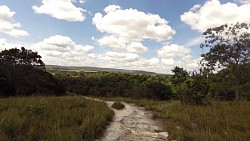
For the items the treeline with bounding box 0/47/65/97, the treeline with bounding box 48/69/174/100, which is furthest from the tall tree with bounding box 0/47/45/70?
the treeline with bounding box 48/69/174/100

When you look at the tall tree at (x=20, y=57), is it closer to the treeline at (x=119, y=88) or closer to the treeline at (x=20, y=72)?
the treeline at (x=20, y=72)

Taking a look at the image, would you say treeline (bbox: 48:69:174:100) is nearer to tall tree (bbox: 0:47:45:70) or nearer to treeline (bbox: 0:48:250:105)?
treeline (bbox: 0:48:250:105)

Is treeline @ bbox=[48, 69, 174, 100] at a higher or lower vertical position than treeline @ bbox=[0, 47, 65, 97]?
lower

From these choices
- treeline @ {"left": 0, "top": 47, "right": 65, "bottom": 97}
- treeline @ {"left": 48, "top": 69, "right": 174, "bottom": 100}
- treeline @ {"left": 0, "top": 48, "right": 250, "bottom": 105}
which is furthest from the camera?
treeline @ {"left": 48, "top": 69, "right": 174, "bottom": 100}

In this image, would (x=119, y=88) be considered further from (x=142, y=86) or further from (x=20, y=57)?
(x=20, y=57)

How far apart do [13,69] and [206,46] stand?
70.0 feet

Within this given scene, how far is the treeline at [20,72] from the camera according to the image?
2798 centimetres

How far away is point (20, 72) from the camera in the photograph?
1148 inches

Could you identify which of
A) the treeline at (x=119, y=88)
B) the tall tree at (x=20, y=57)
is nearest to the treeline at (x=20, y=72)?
the tall tree at (x=20, y=57)

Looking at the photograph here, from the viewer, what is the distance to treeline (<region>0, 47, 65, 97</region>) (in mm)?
27984

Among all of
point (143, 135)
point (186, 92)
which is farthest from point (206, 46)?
point (143, 135)

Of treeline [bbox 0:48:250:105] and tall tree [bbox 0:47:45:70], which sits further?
tall tree [bbox 0:47:45:70]

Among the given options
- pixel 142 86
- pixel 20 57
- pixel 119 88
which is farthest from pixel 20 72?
pixel 119 88

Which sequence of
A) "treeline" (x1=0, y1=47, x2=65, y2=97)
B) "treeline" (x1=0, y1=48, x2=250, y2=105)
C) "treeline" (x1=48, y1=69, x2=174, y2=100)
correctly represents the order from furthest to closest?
"treeline" (x1=48, y1=69, x2=174, y2=100) → "treeline" (x1=0, y1=47, x2=65, y2=97) → "treeline" (x1=0, y1=48, x2=250, y2=105)
